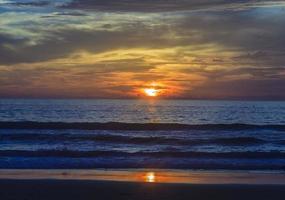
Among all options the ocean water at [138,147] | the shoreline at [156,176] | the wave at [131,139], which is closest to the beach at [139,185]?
the shoreline at [156,176]

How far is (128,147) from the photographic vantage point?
28.0 m

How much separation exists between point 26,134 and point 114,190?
22089 mm

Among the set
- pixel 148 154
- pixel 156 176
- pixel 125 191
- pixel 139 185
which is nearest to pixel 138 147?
pixel 148 154

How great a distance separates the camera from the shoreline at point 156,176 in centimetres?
1551

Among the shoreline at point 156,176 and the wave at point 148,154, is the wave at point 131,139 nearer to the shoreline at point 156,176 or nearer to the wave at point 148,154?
the wave at point 148,154

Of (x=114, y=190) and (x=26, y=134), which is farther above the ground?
(x=26, y=134)

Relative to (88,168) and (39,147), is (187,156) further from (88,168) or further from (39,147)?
(39,147)

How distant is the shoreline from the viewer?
1551cm

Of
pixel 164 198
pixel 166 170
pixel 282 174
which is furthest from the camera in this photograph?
pixel 166 170

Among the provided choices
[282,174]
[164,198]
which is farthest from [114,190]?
[282,174]

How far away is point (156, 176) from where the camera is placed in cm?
1659

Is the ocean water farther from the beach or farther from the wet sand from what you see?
the wet sand

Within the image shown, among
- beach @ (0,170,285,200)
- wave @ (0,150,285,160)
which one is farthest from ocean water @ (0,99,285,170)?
beach @ (0,170,285,200)

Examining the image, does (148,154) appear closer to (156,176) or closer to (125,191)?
(156,176)
